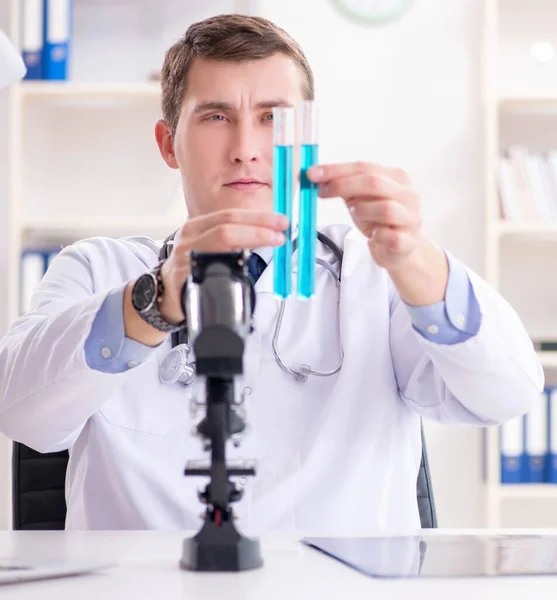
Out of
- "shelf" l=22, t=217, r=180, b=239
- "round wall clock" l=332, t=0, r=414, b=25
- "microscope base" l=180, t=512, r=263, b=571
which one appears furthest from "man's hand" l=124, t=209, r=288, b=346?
"round wall clock" l=332, t=0, r=414, b=25

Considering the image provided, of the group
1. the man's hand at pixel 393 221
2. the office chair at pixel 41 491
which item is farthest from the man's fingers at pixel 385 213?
the office chair at pixel 41 491

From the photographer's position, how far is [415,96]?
311cm

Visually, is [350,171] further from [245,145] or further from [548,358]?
[548,358]

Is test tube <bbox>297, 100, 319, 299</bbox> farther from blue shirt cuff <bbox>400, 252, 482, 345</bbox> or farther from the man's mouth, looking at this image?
the man's mouth

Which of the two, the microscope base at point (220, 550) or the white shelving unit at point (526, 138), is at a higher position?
the white shelving unit at point (526, 138)

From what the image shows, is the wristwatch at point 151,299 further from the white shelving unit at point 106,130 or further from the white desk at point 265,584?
the white shelving unit at point 106,130

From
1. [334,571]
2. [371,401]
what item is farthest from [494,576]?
[371,401]

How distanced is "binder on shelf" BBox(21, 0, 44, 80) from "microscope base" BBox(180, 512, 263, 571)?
7.44 feet

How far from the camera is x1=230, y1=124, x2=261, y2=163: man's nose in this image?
1460mm

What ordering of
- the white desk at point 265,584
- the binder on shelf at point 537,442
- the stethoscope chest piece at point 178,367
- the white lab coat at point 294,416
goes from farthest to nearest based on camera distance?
the binder on shelf at point 537,442 → the stethoscope chest piece at point 178,367 → the white lab coat at point 294,416 → the white desk at point 265,584

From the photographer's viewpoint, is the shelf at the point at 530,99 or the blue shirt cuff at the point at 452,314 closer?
the blue shirt cuff at the point at 452,314

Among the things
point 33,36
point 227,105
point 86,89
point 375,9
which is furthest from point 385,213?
point 375,9

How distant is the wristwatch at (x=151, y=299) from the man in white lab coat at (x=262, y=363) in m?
0.01

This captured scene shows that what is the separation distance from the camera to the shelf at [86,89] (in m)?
2.86
